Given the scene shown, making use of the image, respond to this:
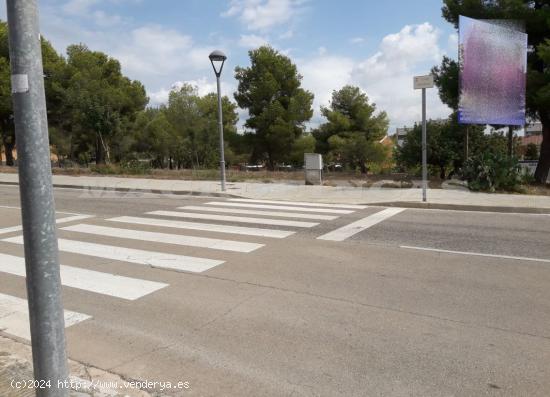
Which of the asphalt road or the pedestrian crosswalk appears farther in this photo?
the pedestrian crosswalk

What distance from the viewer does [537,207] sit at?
10.9m

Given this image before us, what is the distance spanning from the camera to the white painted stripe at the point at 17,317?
415 centimetres

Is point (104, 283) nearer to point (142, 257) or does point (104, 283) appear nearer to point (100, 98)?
point (142, 257)

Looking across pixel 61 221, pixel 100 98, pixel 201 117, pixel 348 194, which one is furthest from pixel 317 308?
pixel 201 117

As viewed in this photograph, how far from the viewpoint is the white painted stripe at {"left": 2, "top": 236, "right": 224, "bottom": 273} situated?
248 inches

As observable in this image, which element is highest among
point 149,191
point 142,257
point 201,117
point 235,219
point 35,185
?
point 201,117

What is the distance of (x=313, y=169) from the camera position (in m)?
17.1

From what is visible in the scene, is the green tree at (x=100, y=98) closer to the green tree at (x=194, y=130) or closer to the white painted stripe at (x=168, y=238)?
the green tree at (x=194, y=130)

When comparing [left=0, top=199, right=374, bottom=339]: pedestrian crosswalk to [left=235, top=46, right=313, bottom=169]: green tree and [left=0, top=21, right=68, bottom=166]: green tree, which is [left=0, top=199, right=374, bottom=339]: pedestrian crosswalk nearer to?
[left=235, top=46, right=313, bottom=169]: green tree

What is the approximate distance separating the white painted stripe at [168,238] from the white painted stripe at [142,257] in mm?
705

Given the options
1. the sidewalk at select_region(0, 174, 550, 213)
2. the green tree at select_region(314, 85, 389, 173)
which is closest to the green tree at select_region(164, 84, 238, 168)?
the green tree at select_region(314, 85, 389, 173)

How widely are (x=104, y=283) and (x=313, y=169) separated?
1226 centimetres

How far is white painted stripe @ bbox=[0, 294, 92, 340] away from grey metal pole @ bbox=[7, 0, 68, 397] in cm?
198

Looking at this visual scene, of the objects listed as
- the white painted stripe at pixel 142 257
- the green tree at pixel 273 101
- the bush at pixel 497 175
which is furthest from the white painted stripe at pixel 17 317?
the green tree at pixel 273 101
